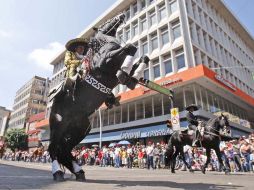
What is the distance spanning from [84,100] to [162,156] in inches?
603

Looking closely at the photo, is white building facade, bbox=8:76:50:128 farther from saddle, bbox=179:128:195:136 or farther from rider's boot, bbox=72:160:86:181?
rider's boot, bbox=72:160:86:181

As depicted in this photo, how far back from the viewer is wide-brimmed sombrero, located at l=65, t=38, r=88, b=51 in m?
5.36

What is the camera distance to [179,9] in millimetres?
31000

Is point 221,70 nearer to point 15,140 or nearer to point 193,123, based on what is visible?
point 193,123

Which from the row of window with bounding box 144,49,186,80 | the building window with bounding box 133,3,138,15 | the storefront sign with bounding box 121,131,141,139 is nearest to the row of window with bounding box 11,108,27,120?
the building window with bounding box 133,3,138,15

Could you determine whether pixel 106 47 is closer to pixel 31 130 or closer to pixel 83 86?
pixel 83 86

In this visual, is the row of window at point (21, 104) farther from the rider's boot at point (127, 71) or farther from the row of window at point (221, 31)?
the rider's boot at point (127, 71)

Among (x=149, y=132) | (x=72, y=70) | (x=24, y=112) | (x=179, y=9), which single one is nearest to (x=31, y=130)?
(x=24, y=112)

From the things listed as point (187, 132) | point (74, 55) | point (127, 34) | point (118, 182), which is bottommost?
point (118, 182)

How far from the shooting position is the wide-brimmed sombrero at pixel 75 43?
5364mm

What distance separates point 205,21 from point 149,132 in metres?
19.5

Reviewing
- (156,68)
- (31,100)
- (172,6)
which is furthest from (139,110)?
(31,100)

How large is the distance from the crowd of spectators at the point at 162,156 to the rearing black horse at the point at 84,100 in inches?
309

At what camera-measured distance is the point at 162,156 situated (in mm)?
18719
